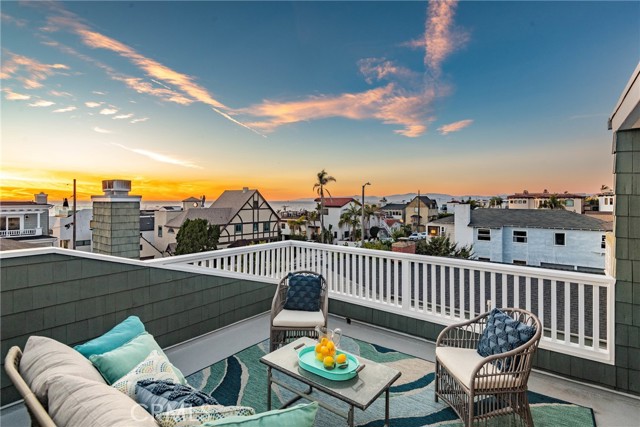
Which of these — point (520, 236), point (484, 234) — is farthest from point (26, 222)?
point (520, 236)

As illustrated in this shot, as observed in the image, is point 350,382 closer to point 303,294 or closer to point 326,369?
point 326,369

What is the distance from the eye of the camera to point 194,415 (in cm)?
110

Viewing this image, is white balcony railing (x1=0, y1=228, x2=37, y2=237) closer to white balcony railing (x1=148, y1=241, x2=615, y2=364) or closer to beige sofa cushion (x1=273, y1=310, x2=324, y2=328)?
white balcony railing (x1=148, y1=241, x2=615, y2=364)

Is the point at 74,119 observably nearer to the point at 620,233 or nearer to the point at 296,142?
the point at 296,142

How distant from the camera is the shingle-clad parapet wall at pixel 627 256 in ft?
8.59

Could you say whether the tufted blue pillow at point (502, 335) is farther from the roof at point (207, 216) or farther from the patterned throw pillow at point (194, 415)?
the roof at point (207, 216)

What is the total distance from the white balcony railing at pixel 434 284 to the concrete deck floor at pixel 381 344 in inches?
11.6

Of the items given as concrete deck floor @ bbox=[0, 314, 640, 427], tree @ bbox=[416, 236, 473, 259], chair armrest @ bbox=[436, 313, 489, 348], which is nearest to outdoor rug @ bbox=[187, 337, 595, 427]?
concrete deck floor @ bbox=[0, 314, 640, 427]

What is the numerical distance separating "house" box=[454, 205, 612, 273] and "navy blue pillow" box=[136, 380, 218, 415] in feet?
56.8

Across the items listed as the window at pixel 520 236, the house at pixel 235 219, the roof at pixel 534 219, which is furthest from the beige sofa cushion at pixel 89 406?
the window at pixel 520 236

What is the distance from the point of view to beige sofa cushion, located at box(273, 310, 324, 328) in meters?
3.18

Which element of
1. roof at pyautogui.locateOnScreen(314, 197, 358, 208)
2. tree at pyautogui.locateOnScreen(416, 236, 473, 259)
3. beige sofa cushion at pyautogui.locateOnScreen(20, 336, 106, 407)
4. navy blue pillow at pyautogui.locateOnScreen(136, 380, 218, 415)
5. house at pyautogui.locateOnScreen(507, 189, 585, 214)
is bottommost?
tree at pyautogui.locateOnScreen(416, 236, 473, 259)

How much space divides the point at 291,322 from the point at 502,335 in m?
1.92

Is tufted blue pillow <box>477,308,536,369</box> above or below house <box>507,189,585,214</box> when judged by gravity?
below
